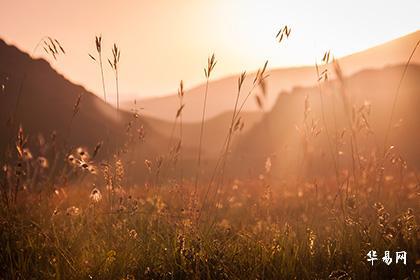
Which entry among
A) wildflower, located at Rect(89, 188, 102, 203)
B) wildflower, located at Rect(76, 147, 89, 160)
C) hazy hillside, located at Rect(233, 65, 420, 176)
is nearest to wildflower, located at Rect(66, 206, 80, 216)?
wildflower, located at Rect(89, 188, 102, 203)

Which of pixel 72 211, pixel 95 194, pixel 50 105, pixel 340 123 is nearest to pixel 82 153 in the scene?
pixel 95 194

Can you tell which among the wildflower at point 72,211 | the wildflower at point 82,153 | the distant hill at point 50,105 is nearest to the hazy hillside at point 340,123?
the wildflower at point 82,153

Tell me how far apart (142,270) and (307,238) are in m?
1.13

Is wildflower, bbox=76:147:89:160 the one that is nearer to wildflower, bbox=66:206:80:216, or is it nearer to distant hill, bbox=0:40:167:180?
wildflower, bbox=66:206:80:216

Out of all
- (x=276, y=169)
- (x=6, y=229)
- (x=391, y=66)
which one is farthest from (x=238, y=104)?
(x=391, y=66)

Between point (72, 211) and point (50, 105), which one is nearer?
point (72, 211)

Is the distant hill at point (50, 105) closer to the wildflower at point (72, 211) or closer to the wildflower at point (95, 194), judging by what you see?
the wildflower at point (72, 211)

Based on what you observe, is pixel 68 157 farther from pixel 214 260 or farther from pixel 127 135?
pixel 214 260

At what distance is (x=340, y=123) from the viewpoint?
22594 mm

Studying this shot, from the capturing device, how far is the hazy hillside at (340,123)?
4.07 meters

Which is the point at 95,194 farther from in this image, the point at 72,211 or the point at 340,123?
the point at 340,123

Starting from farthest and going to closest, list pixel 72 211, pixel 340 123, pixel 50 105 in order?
pixel 50 105, pixel 340 123, pixel 72 211

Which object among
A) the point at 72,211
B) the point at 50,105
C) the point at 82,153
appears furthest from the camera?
the point at 50,105

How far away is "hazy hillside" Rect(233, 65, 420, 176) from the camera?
407cm
